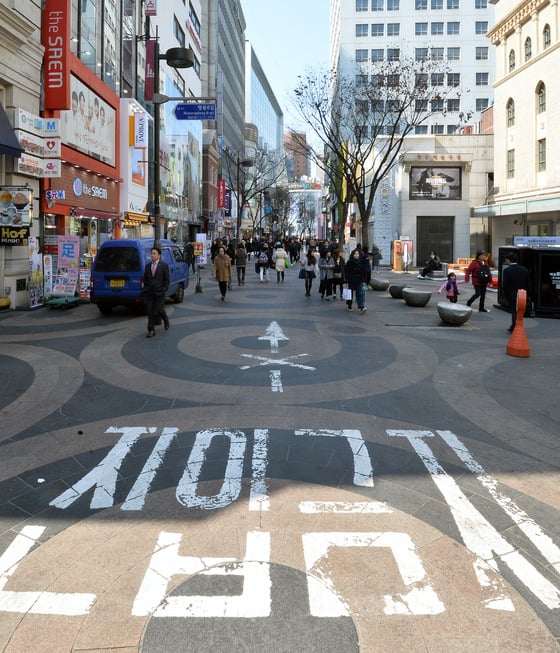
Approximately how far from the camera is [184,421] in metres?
6.13

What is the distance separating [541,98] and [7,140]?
106 feet

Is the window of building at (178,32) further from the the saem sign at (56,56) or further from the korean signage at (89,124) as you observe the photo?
the the saem sign at (56,56)

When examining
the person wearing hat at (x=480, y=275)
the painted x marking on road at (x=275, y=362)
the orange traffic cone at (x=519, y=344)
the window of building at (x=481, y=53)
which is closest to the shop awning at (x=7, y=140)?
the painted x marking on road at (x=275, y=362)

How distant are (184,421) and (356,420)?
1902 mm

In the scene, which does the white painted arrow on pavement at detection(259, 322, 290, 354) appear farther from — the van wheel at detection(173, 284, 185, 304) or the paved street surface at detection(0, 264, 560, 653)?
the van wheel at detection(173, 284, 185, 304)

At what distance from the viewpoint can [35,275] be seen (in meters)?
15.6

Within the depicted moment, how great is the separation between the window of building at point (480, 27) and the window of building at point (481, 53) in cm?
176

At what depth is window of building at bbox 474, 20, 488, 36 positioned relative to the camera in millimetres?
72500

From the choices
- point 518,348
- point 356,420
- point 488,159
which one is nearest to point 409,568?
point 356,420

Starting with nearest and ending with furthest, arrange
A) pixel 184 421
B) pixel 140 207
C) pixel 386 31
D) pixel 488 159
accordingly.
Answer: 1. pixel 184 421
2. pixel 140 207
3. pixel 488 159
4. pixel 386 31

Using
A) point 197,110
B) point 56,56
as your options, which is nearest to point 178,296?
point 197,110

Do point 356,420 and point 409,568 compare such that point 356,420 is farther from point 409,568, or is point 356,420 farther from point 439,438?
point 409,568

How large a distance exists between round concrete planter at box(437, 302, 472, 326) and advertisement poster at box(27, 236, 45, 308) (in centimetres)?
1089

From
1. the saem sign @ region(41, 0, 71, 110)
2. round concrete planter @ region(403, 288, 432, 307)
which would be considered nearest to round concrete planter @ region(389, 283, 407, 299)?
round concrete planter @ region(403, 288, 432, 307)
